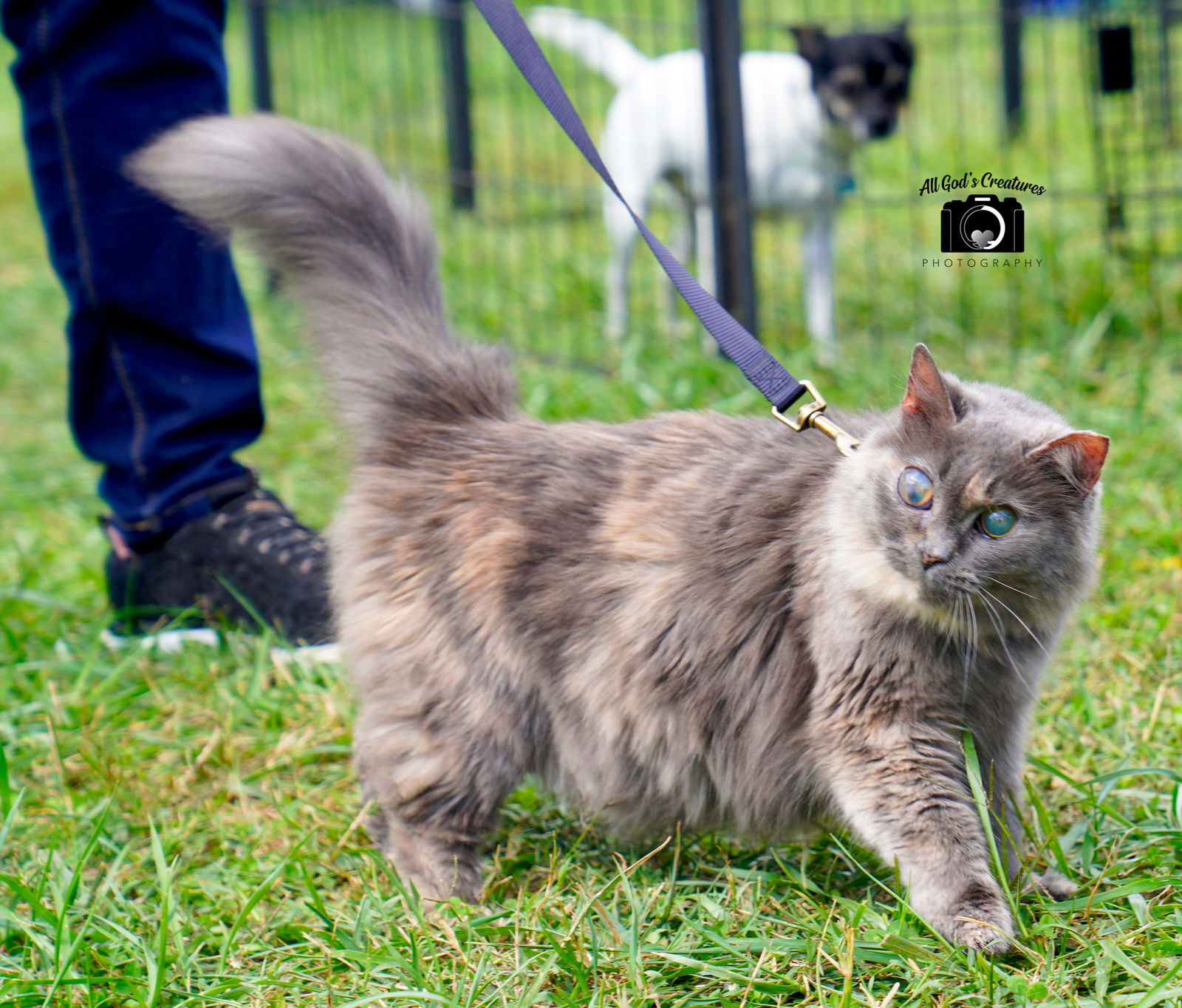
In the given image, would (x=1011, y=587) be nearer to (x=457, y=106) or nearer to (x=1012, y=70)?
(x=457, y=106)

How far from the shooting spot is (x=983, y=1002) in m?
1.33

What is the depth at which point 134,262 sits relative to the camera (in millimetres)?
2205

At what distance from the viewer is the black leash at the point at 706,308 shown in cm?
155

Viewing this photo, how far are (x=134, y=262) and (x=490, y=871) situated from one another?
129cm

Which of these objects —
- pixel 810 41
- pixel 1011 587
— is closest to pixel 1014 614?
pixel 1011 587

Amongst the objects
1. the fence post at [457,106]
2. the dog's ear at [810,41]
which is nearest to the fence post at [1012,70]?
the dog's ear at [810,41]

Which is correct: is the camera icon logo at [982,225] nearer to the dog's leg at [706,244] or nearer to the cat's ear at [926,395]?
the dog's leg at [706,244]

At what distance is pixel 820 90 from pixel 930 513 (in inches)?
114

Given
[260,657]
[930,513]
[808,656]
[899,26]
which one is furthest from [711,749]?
[899,26]

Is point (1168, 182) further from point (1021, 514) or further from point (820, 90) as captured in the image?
point (1021, 514)

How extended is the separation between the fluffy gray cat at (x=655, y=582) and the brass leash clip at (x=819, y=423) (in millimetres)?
23

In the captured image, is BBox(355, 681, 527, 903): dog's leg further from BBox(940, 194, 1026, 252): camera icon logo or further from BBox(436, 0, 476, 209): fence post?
BBox(436, 0, 476, 209): fence post

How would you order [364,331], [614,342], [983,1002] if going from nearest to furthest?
[983,1002]
[364,331]
[614,342]

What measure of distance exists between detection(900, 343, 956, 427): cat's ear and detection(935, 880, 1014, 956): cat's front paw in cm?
55
